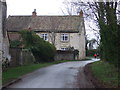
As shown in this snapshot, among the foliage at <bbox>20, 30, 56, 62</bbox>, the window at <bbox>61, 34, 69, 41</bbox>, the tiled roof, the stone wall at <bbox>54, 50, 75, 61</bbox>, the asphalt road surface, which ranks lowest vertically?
the asphalt road surface

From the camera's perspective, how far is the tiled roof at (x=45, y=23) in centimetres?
5466

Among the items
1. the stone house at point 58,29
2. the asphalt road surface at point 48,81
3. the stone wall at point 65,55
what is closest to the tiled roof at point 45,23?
the stone house at point 58,29

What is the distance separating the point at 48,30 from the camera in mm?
54281

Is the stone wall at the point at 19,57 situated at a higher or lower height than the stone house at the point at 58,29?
lower

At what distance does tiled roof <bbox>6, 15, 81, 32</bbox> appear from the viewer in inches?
2152

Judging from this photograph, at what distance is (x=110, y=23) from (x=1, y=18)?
37.0ft

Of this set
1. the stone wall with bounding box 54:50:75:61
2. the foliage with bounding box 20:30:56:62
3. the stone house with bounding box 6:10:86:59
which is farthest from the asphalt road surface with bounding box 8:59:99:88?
the stone house with bounding box 6:10:86:59

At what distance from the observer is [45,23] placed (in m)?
56.1

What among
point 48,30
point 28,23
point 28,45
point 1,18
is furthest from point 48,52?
point 28,23

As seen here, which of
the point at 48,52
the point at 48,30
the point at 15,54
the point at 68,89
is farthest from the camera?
the point at 48,30

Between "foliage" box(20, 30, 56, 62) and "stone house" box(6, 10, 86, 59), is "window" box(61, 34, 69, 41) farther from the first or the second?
"foliage" box(20, 30, 56, 62)

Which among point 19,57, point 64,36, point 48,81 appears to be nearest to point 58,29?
point 64,36

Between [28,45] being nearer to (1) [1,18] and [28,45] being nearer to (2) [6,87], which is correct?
(1) [1,18]

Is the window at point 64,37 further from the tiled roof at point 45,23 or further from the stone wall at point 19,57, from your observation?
the stone wall at point 19,57
